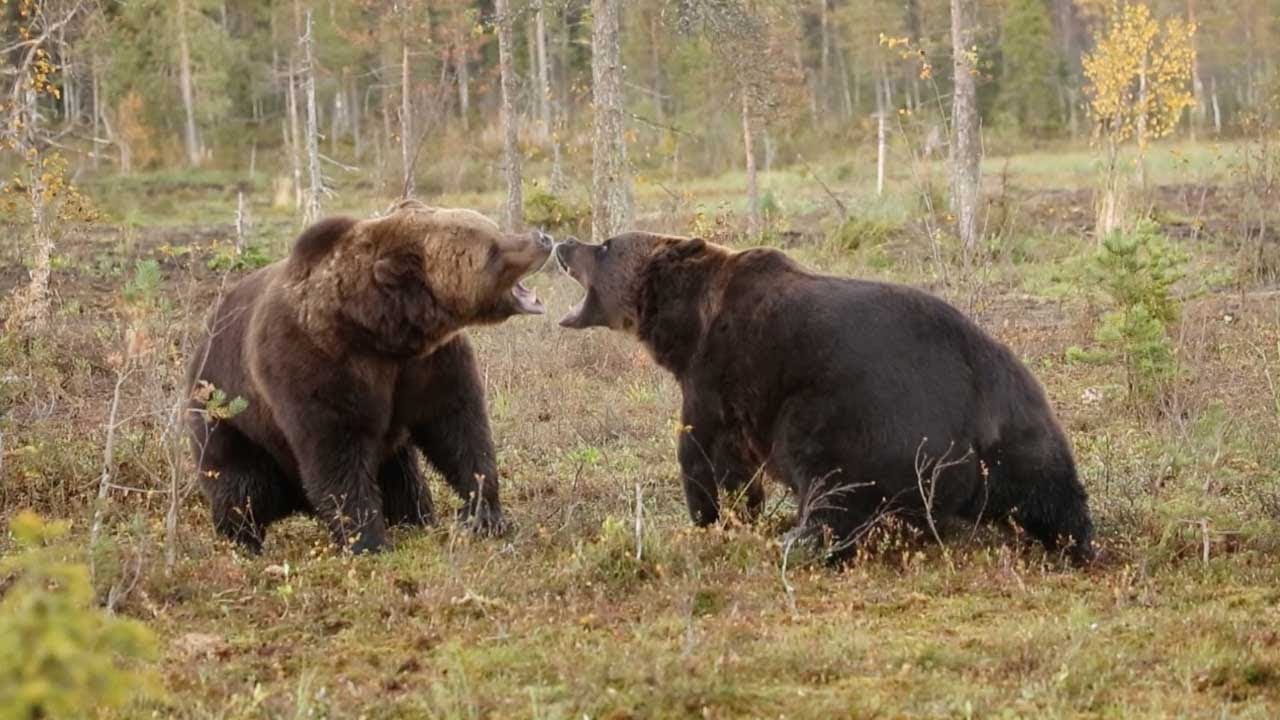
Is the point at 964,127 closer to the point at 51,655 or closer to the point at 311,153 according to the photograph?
the point at 311,153

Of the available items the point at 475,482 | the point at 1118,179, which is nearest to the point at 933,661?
the point at 475,482

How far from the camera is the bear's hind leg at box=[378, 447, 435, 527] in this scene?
8645 millimetres

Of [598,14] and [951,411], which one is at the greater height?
[598,14]

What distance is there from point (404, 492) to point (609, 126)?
10931mm

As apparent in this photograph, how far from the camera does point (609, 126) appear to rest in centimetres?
1900

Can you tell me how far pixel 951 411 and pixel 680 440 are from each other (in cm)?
149

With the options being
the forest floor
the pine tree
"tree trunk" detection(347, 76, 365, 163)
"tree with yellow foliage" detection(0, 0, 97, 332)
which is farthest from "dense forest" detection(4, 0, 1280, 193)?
the forest floor

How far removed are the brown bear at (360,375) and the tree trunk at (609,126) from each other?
1043 cm

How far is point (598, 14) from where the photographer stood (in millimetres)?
18672

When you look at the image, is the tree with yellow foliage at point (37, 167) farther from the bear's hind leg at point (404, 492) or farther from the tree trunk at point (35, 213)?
the bear's hind leg at point (404, 492)

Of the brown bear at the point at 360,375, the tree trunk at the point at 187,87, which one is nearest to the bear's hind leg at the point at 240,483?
the brown bear at the point at 360,375

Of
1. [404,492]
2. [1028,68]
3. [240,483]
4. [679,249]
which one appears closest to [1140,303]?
[679,249]

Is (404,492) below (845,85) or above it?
below

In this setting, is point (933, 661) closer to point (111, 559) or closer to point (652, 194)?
point (111, 559)
